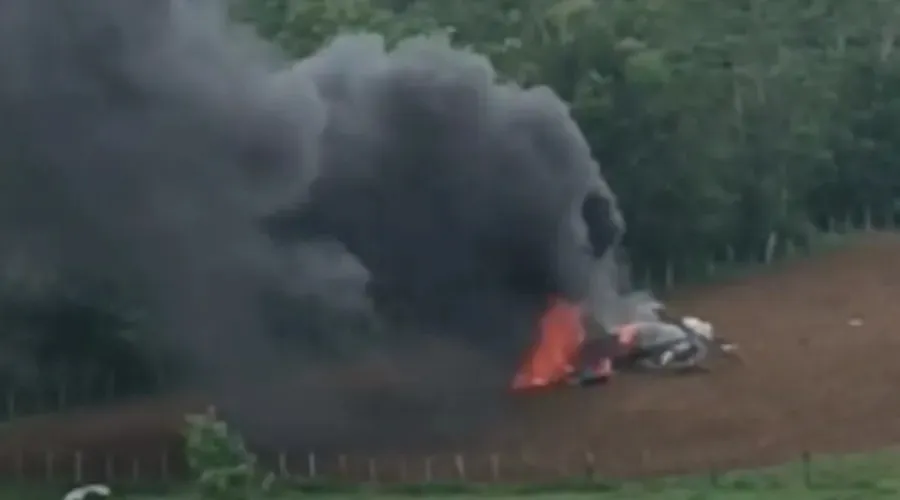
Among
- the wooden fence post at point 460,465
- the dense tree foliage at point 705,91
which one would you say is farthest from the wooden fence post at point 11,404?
the dense tree foliage at point 705,91

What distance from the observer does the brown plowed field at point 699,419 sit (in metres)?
Result: 21.8

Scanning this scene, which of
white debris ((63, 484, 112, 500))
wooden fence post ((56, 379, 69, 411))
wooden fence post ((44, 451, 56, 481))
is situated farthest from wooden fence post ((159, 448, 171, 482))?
wooden fence post ((56, 379, 69, 411))

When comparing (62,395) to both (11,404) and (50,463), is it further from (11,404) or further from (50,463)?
(50,463)

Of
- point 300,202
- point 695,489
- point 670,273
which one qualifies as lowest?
point 695,489

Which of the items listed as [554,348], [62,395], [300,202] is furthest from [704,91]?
[62,395]

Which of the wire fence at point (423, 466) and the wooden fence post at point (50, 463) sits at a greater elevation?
the wooden fence post at point (50, 463)

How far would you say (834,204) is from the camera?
1353 inches

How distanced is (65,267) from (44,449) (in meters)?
2.56

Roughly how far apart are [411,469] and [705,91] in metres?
11.9

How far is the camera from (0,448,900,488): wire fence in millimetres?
20656

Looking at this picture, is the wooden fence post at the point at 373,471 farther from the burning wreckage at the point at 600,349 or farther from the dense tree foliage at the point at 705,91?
the dense tree foliage at the point at 705,91

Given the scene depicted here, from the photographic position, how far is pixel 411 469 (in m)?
21.8

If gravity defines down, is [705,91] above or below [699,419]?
above

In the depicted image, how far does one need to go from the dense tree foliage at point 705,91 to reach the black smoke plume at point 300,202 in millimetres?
2572
